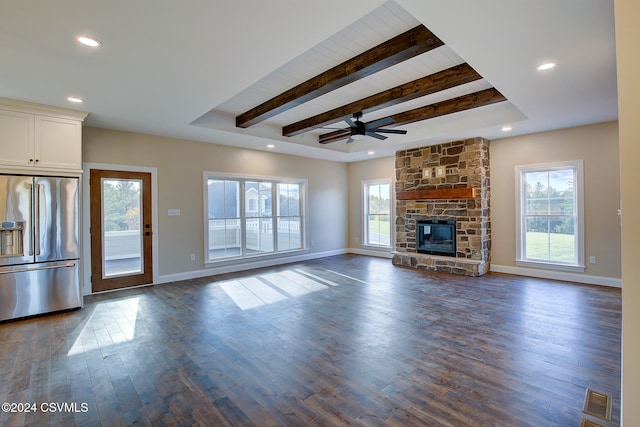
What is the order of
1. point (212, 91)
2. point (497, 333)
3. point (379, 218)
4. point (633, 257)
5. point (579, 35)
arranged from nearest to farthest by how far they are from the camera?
1. point (633, 257)
2. point (579, 35)
3. point (497, 333)
4. point (212, 91)
5. point (379, 218)

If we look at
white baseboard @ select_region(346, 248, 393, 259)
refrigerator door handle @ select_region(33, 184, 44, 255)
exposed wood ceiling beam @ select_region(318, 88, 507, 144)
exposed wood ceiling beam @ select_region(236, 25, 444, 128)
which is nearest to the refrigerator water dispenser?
refrigerator door handle @ select_region(33, 184, 44, 255)

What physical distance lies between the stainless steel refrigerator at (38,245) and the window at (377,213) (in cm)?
658

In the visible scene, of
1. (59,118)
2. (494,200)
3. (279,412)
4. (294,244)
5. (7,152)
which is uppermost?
(59,118)

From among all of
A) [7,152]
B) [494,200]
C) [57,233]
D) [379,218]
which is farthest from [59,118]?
[494,200]

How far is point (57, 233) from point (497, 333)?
562cm

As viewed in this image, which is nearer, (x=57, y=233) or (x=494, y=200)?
(x=57, y=233)

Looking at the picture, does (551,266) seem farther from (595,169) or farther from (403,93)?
(403,93)

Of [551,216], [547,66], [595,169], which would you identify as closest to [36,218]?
[547,66]

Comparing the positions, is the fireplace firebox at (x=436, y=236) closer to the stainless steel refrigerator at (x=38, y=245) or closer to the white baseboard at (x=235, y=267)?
the white baseboard at (x=235, y=267)

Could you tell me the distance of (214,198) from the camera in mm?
6445

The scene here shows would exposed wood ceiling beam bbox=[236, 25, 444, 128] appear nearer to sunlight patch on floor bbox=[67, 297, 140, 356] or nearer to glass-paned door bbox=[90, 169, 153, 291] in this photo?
glass-paned door bbox=[90, 169, 153, 291]

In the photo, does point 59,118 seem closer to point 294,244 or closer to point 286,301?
point 286,301

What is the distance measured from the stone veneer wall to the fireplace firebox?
0.10 metres

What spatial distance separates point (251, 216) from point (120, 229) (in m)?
2.57
